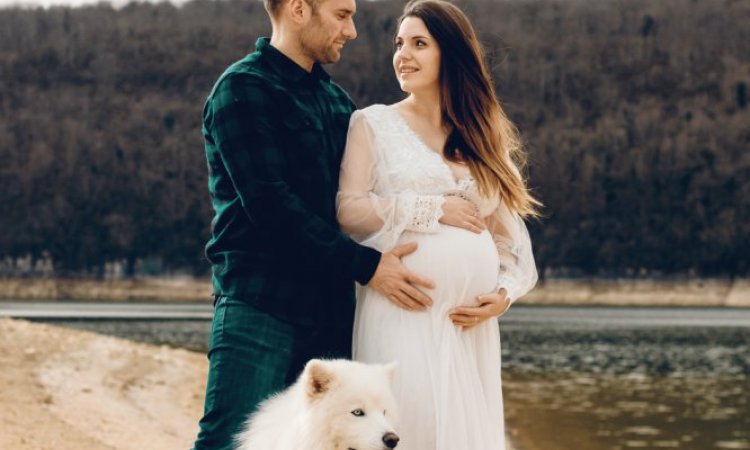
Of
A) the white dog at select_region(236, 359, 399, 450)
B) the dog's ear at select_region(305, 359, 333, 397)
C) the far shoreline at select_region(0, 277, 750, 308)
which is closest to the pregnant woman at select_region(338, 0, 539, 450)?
the white dog at select_region(236, 359, 399, 450)

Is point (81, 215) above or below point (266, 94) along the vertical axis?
below

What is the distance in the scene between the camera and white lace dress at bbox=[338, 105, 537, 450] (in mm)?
4180

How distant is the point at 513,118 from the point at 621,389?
99.8 metres

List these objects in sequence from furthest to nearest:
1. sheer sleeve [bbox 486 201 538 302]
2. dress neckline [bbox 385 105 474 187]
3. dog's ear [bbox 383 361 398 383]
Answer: sheer sleeve [bbox 486 201 538 302] < dress neckline [bbox 385 105 474 187] < dog's ear [bbox 383 361 398 383]

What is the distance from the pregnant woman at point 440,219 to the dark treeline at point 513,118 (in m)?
103

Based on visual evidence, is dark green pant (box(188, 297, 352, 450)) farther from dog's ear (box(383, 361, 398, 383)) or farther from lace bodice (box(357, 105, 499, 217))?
lace bodice (box(357, 105, 499, 217))

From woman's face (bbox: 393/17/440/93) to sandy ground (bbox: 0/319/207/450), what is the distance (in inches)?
229

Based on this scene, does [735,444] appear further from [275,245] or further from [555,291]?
[555,291]

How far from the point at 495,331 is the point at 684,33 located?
415 feet

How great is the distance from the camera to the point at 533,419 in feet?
59.6

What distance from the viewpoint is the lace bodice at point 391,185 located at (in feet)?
14.0

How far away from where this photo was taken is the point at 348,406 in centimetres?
371

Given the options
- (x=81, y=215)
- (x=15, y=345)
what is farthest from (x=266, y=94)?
(x=81, y=215)

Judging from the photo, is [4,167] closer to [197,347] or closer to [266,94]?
[197,347]
